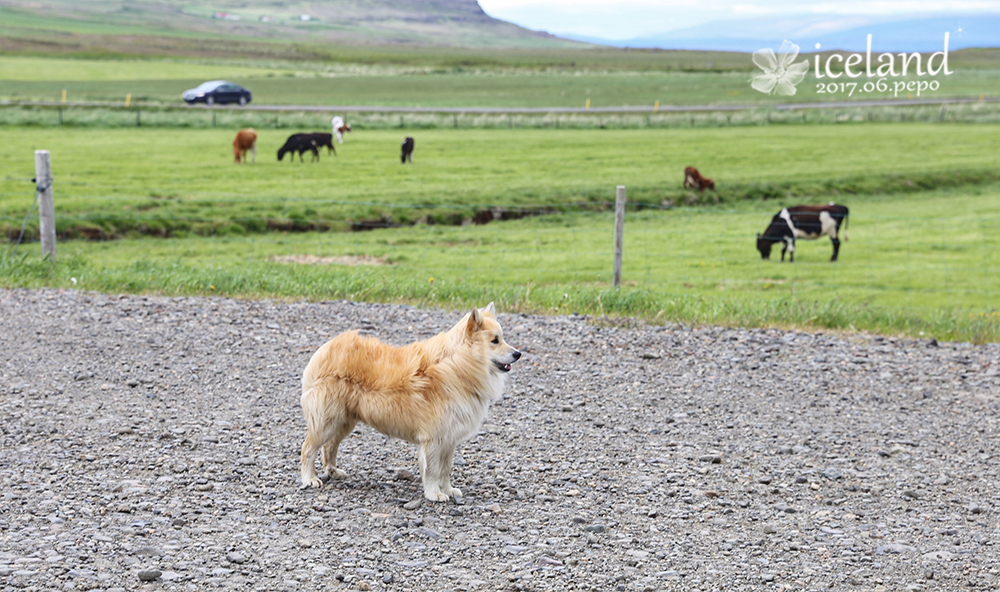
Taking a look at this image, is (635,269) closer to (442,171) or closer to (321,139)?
(442,171)

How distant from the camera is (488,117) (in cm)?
5666

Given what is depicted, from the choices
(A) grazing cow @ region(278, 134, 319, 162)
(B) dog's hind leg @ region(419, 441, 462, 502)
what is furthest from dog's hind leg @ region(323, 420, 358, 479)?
(A) grazing cow @ region(278, 134, 319, 162)

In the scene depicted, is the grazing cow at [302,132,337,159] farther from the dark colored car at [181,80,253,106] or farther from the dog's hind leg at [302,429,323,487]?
the dog's hind leg at [302,429,323,487]

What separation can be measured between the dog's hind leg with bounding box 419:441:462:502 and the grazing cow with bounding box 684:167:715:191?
2890 centimetres

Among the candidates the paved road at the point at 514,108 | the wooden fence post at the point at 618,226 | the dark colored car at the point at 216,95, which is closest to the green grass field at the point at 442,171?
the wooden fence post at the point at 618,226

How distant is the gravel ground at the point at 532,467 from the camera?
5004 millimetres

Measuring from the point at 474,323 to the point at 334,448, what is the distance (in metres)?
1.46

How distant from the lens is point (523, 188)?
3203 cm

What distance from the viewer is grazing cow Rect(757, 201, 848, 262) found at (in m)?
23.4

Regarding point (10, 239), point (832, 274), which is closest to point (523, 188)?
Result: point (832, 274)

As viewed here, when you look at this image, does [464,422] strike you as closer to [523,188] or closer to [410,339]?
[410,339]

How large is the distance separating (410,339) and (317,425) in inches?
163

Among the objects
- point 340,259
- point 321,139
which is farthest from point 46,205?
point 321,139

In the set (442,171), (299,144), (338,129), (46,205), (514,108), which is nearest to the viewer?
(46,205)
